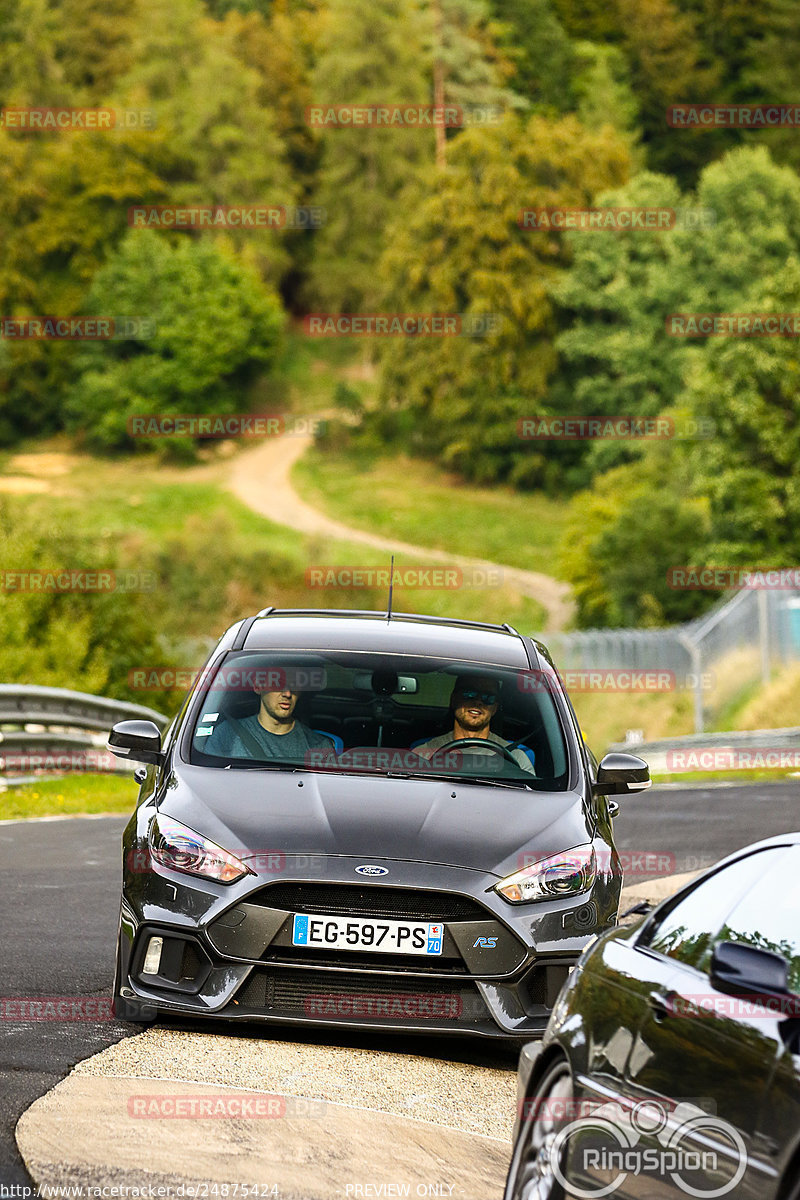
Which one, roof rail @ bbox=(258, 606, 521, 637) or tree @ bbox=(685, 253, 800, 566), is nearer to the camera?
roof rail @ bbox=(258, 606, 521, 637)

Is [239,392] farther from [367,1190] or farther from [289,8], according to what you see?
[367,1190]

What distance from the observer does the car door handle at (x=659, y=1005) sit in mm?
4746

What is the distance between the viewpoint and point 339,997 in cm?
734

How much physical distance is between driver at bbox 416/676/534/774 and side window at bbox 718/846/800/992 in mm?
3673

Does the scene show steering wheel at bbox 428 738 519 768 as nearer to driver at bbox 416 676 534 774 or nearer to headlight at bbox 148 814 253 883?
driver at bbox 416 676 534 774

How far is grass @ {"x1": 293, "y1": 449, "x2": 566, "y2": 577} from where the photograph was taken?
88438 millimetres

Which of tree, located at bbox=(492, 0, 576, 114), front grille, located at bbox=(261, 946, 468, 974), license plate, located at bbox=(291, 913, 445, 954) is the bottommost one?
front grille, located at bbox=(261, 946, 468, 974)

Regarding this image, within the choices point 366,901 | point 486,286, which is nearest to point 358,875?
point 366,901

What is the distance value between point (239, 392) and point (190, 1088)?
105 metres

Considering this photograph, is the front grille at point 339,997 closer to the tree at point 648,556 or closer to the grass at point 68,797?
the grass at point 68,797

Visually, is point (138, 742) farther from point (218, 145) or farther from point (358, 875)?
point (218, 145)

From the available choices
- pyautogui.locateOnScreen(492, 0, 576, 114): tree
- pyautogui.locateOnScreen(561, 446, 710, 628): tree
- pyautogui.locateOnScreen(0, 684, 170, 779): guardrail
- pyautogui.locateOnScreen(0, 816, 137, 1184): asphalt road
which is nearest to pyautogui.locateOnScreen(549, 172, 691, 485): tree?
pyautogui.locateOnScreen(561, 446, 710, 628): tree

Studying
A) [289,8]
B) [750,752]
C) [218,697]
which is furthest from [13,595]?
[289,8]

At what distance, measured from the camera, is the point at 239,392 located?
110875 mm
